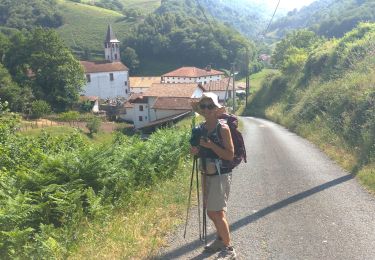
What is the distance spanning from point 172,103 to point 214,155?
52860 millimetres

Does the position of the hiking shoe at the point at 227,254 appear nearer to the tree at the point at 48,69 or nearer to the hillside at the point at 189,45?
the tree at the point at 48,69

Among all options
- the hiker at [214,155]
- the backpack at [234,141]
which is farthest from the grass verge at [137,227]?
the backpack at [234,141]

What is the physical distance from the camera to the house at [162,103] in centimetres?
5669

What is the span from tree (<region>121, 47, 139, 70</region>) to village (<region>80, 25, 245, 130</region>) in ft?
18.3

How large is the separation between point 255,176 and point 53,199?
19.3ft

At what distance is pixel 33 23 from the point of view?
149 metres

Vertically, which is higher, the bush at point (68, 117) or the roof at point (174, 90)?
the roof at point (174, 90)

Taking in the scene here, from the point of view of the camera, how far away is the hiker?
4.92 m

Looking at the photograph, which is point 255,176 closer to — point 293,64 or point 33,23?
point 293,64

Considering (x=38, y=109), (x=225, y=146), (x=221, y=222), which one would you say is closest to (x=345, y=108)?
(x=221, y=222)

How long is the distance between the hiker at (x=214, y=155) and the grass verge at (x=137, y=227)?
119cm

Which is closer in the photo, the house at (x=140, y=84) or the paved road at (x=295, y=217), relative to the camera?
the paved road at (x=295, y=217)

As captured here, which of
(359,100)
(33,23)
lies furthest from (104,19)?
(359,100)

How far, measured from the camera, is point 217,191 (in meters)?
5.16
